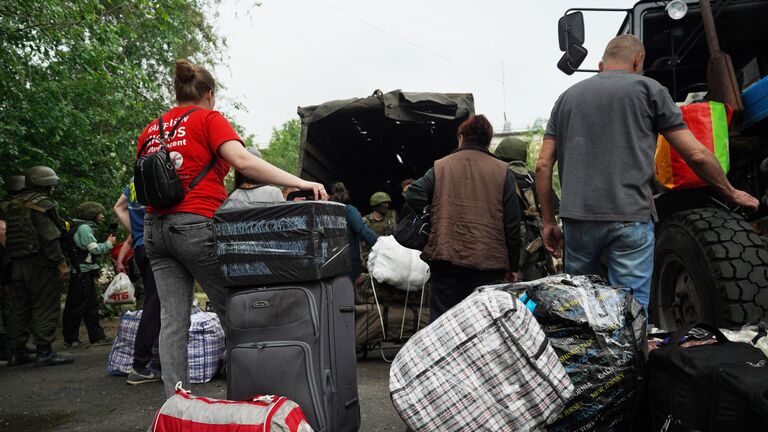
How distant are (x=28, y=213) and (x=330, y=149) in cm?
401

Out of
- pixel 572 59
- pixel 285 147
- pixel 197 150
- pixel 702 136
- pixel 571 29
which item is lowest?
pixel 285 147

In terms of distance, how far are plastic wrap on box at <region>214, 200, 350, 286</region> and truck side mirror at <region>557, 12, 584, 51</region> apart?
2.24 m

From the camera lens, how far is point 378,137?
9.18 m

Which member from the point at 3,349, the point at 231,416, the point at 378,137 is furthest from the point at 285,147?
the point at 231,416

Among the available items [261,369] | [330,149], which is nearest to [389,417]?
[261,369]

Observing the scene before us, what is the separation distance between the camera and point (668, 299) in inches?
145

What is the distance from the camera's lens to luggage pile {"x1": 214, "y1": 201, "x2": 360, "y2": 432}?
2.69 meters

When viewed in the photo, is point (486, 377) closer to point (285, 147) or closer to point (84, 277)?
point (84, 277)

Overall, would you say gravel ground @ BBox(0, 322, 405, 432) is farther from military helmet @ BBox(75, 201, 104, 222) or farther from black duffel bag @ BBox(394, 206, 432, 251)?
military helmet @ BBox(75, 201, 104, 222)

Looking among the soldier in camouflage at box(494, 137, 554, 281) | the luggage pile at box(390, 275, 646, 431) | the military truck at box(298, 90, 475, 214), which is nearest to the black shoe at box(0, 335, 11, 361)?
the military truck at box(298, 90, 475, 214)

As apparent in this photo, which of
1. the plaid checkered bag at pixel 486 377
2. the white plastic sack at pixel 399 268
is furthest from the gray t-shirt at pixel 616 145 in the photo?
the white plastic sack at pixel 399 268

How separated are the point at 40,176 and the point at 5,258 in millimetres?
1004

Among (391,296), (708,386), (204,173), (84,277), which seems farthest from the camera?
(84,277)

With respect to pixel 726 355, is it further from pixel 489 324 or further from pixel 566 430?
pixel 489 324
